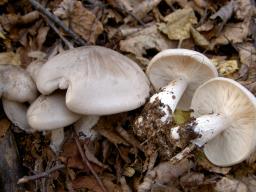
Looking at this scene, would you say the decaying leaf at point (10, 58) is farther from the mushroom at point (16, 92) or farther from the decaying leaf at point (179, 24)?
the decaying leaf at point (179, 24)

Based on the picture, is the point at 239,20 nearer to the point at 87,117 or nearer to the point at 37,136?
the point at 87,117

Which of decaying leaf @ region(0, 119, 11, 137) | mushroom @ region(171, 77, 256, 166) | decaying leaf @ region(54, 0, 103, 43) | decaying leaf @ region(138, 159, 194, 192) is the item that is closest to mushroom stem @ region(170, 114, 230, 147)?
mushroom @ region(171, 77, 256, 166)

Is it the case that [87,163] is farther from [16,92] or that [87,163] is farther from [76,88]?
[16,92]

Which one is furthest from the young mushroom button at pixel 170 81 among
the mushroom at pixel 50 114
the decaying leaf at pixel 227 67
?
the mushroom at pixel 50 114

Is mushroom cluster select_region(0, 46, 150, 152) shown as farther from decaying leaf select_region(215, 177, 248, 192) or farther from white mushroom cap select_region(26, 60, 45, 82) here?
decaying leaf select_region(215, 177, 248, 192)

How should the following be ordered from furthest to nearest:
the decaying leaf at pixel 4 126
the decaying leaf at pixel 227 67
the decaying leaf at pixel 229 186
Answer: the decaying leaf at pixel 227 67 → the decaying leaf at pixel 4 126 → the decaying leaf at pixel 229 186

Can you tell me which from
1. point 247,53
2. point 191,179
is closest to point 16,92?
point 191,179
